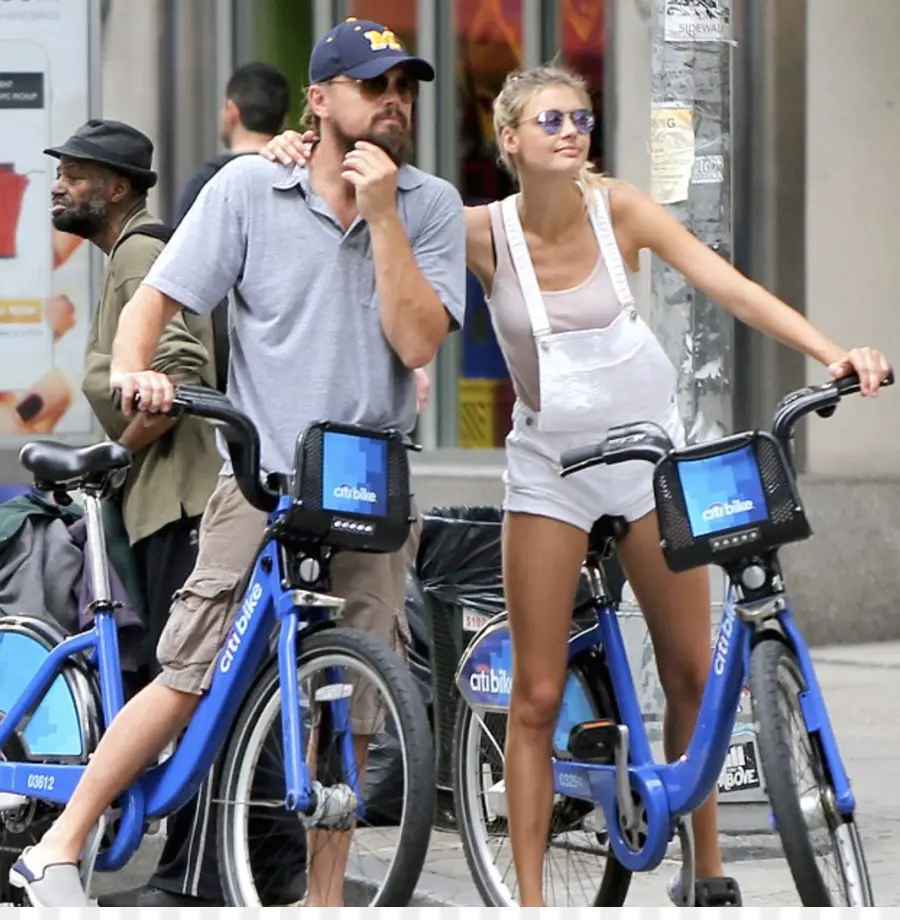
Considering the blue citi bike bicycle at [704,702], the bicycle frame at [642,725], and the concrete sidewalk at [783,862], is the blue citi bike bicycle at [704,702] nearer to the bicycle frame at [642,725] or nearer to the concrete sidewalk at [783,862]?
the bicycle frame at [642,725]

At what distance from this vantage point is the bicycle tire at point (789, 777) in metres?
4.12

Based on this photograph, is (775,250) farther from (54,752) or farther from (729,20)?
(54,752)

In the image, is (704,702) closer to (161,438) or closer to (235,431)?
(235,431)

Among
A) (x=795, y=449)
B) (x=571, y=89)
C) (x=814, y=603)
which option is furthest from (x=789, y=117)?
(x=571, y=89)

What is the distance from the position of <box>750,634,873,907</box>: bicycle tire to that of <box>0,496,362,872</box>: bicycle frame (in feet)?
2.77

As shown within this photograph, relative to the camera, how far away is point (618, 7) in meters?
10.6

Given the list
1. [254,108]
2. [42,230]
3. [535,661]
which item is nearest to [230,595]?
[535,661]

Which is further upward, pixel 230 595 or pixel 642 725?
pixel 230 595

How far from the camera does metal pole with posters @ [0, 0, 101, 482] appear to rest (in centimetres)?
1042

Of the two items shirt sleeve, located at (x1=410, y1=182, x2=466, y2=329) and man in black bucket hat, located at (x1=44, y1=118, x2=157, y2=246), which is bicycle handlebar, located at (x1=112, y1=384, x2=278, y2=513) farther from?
man in black bucket hat, located at (x1=44, y1=118, x2=157, y2=246)

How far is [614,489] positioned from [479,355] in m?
6.46

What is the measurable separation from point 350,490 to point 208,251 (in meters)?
0.60

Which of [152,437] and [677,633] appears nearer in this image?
[677,633]

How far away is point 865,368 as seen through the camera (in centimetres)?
458
